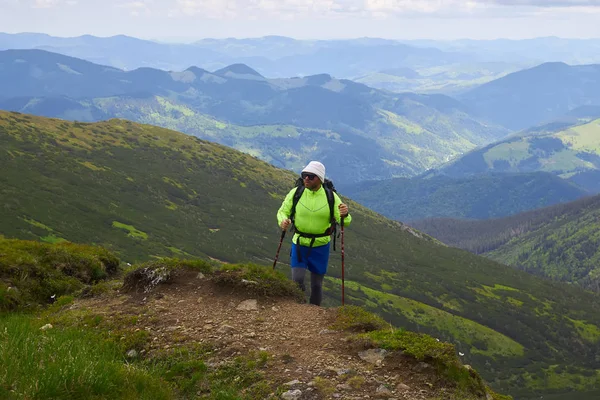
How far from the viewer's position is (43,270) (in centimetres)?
2059

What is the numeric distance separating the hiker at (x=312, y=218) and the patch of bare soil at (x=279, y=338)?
2.02 meters

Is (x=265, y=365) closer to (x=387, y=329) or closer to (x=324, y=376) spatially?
(x=324, y=376)

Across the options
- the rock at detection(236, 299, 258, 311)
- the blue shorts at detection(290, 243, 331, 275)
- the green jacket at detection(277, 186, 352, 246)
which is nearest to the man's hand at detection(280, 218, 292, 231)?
the green jacket at detection(277, 186, 352, 246)

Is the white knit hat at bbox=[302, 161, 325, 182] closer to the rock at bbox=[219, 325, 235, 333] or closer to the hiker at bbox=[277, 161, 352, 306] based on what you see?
the hiker at bbox=[277, 161, 352, 306]

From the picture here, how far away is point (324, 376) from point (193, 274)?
857 centimetres

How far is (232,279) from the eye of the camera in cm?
1898

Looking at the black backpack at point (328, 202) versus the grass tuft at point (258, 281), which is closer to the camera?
the grass tuft at point (258, 281)

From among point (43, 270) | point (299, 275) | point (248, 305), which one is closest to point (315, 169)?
point (299, 275)

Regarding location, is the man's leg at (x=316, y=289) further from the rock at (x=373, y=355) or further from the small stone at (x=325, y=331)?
the rock at (x=373, y=355)

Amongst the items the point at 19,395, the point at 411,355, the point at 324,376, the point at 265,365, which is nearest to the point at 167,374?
the point at 265,365

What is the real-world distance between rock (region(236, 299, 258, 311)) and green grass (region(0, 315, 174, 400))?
611 centimetres

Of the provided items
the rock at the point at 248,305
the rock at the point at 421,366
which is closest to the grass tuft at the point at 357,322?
the rock at the point at 421,366

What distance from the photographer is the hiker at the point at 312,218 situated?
63.9ft

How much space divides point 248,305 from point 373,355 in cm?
546
